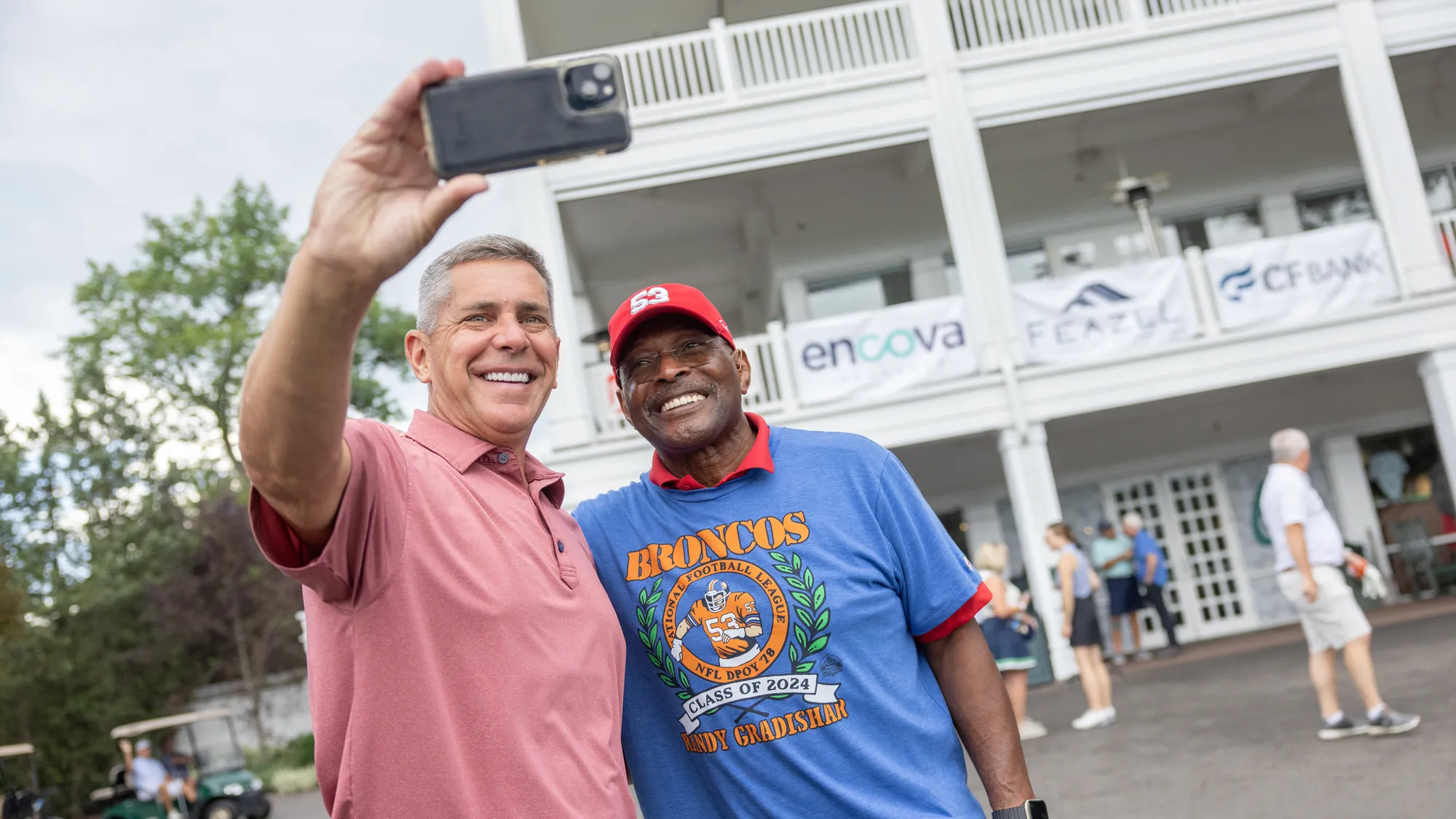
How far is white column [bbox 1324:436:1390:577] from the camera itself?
55.6ft

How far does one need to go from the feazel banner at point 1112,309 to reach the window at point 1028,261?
3.19 m

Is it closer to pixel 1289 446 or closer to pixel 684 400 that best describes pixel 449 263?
pixel 684 400

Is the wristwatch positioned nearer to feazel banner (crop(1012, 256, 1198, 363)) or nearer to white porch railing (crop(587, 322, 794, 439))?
white porch railing (crop(587, 322, 794, 439))

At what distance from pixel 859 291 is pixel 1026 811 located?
47.8ft

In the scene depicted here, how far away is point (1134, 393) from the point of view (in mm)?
13281

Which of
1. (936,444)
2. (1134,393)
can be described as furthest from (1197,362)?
(936,444)

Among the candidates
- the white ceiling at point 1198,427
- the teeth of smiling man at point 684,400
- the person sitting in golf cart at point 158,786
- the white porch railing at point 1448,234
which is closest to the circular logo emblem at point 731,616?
the teeth of smiling man at point 684,400

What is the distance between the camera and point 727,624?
7.87 ft

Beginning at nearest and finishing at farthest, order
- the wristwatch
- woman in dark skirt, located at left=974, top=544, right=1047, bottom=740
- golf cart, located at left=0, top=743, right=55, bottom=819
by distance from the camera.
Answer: the wristwatch → woman in dark skirt, located at left=974, top=544, right=1047, bottom=740 → golf cart, located at left=0, top=743, right=55, bottom=819

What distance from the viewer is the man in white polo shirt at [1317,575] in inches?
283

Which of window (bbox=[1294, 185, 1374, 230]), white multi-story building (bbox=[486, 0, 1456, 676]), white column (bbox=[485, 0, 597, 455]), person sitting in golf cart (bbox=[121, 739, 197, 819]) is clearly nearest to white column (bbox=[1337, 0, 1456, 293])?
white multi-story building (bbox=[486, 0, 1456, 676])

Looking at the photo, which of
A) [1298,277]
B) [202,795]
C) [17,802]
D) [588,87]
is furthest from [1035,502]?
[17,802]

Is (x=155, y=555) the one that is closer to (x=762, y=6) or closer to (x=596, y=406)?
(x=596, y=406)

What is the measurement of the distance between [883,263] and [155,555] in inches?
861
